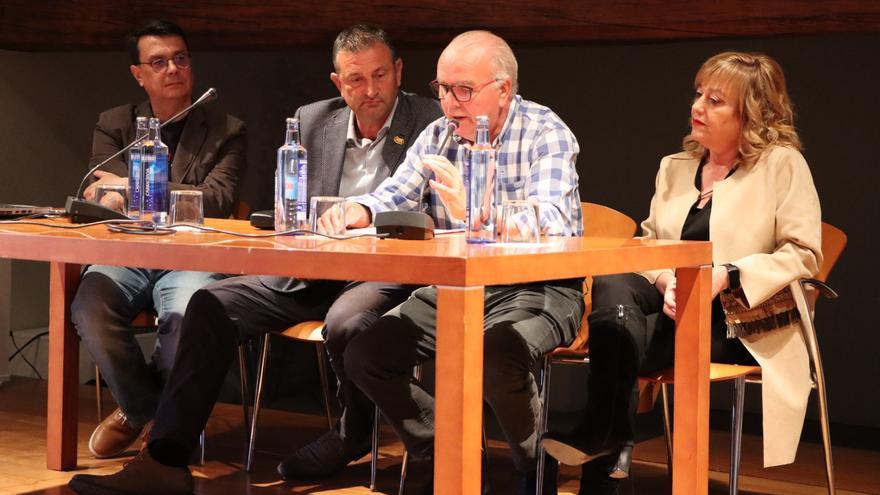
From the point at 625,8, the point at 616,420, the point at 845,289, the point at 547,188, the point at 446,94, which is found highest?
the point at 625,8

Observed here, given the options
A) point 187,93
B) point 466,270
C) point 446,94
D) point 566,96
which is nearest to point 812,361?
point 446,94

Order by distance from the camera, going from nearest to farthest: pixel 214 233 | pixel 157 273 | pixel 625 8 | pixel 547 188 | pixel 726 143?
pixel 214 233 → pixel 547 188 → pixel 726 143 → pixel 157 273 → pixel 625 8

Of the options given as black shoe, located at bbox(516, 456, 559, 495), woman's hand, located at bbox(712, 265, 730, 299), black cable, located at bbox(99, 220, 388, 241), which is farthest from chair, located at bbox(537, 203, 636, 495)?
black cable, located at bbox(99, 220, 388, 241)

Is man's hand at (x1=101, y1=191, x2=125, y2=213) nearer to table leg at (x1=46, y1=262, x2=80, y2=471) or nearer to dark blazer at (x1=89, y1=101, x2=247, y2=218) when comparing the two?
table leg at (x1=46, y1=262, x2=80, y2=471)

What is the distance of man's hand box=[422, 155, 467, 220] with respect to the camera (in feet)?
8.52

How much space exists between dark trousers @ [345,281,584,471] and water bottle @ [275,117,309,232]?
333mm

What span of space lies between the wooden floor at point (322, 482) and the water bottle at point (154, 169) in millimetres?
772

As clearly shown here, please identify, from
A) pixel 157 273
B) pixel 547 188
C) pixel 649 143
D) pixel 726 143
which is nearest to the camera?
pixel 547 188

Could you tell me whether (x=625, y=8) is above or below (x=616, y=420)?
above

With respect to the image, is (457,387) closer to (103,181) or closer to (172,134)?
(103,181)

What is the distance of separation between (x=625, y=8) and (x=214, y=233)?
185 cm

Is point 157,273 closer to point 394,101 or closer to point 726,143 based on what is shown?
point 394,101

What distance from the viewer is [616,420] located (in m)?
2.61

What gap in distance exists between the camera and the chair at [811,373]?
2.74 m
